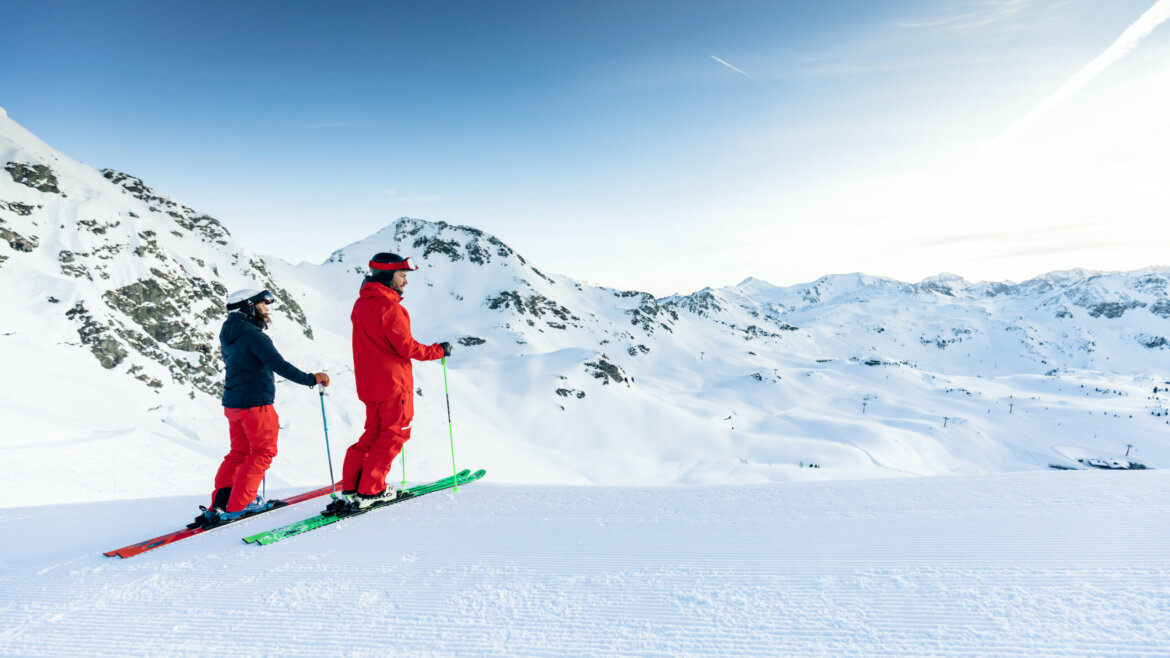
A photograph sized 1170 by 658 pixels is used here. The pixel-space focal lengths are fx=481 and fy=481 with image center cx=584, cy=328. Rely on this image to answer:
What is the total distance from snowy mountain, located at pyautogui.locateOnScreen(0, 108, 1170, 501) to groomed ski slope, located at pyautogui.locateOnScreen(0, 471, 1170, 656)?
9.45m

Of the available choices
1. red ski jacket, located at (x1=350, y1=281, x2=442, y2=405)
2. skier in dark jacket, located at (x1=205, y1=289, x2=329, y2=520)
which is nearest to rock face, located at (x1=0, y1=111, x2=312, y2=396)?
skier in dark jacket, located at (x1=205, y1=289, x2=329, y2=520)

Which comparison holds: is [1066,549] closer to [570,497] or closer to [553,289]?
[570,497]

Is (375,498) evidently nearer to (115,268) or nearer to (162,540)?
(162,540)

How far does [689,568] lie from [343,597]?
8.41ft

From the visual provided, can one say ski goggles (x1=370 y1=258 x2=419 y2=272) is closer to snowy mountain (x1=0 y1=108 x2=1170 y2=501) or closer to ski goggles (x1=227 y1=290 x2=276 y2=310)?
ski goggles (x1=227 y1=290 x2=276 y2=310)

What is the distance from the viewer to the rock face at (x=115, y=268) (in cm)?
4088

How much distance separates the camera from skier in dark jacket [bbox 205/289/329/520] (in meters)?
5.29

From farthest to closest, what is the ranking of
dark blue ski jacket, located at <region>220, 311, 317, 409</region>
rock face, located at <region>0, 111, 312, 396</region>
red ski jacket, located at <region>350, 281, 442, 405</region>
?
rock face, located at <region>0, 111, 312, 396</region>, red ski jacket, located at <region>350, 281, 442, 405</region>, dark blue ski jacket, located at <region>220, 311, 317, 409</region>

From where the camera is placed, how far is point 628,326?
155375 mm

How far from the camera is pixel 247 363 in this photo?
5.30 meters

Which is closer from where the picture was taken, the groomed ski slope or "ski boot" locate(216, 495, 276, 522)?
the groomed ski slope

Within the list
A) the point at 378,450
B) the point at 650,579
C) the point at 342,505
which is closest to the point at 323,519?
the point at 342,505

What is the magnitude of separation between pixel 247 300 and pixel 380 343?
164 centimetres

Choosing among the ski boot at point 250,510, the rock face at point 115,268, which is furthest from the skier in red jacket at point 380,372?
the rock face at point 115,268
